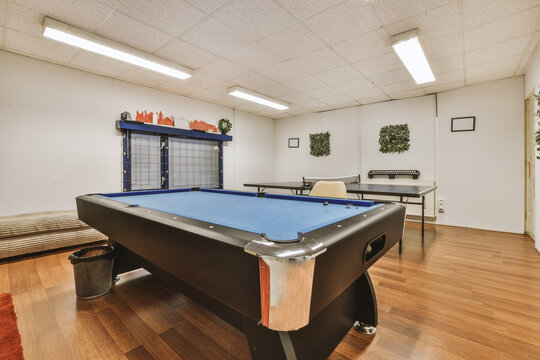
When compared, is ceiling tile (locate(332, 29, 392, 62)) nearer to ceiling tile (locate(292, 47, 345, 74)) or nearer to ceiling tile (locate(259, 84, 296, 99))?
ceiling tile (locate(292, 47, 345, 74))

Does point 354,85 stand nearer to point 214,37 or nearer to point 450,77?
point 450,77

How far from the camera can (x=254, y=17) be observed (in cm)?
252

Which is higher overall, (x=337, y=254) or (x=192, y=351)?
(x=337, y=254)

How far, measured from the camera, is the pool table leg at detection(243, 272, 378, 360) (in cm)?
96

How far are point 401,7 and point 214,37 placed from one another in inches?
79.5

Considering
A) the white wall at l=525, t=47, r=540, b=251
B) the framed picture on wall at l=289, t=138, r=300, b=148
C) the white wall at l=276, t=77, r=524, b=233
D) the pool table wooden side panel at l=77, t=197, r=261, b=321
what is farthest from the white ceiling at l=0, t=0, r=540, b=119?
the framed picture on wall at l=289, t=138, r=300, b=148

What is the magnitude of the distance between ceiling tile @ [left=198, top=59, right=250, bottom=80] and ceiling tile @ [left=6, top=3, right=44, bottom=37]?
1860mm

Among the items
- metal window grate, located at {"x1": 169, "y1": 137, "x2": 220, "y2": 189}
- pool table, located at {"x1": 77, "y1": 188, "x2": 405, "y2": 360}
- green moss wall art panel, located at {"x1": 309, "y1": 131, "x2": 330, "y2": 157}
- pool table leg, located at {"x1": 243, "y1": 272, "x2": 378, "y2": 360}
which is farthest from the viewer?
green moss wall art panel, located at {"x1": 309, "y1": 131, "x2": 330, "y2": 157}

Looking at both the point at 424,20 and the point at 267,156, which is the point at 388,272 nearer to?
the point at 424,20

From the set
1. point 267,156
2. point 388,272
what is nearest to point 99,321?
point 388,272

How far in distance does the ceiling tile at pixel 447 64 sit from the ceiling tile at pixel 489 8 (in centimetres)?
93

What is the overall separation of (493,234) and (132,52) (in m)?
6.31

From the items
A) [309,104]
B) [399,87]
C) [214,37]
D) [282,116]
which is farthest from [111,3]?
[282,116]

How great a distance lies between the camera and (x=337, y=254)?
861mm
